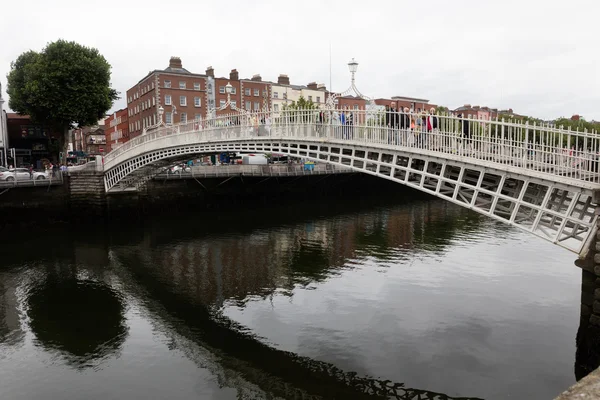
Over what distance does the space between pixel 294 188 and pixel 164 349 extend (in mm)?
25521

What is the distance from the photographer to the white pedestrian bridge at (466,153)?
8797 millimetres

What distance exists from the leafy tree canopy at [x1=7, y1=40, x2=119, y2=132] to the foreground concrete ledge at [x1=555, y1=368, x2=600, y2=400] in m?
34.6

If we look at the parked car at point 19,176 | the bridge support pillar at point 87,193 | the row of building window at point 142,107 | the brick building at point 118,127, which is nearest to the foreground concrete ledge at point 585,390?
the parked car at point 19,176

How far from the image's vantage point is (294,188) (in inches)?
1380

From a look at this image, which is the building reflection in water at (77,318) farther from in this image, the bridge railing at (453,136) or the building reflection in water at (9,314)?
the bridge railing at (453,136)

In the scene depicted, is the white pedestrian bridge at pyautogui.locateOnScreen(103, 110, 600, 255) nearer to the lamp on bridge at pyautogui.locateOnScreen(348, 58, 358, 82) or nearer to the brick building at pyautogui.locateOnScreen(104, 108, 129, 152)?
the lamp on bridge at pyautogui.locateOnScreen(348, 58, 358, 82)

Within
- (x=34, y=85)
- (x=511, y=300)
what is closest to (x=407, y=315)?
(x=511, y=300)

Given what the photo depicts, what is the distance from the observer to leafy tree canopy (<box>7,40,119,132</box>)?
32219 mm

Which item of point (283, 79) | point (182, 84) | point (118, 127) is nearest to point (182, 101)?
point (182, 84)

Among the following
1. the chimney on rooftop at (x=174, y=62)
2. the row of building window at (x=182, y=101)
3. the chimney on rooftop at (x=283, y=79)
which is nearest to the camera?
the row of building window at (x=182, y=101)

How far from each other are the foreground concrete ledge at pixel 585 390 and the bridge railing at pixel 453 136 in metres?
4.89

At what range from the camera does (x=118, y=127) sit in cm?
6341

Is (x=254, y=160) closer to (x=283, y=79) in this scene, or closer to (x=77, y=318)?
(x=283, y=79)

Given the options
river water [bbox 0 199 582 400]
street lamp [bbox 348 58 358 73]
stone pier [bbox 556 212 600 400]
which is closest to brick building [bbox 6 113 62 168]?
river water [bbox 0 199 582 400]
